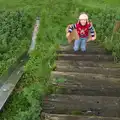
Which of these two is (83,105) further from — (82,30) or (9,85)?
(82,30)

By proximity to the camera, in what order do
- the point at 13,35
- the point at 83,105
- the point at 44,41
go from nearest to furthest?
the point at 83,105 → the point at 13,35 → the point at 44,41

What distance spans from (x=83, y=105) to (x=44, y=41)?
7855 mm

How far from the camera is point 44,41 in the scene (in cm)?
1323

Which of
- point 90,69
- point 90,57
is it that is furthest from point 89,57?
point 90,69

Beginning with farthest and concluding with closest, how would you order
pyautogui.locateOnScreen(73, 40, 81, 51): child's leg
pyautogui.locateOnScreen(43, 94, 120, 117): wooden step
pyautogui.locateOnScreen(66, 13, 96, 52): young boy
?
pyautogui.locateOnScreen(73, 40, 81, 51): child's leg < pyautogui.locateOnScreen(66, 13, 96, 52): young boy < pyautogui.locateOnScreen(43, 94, 120, 117): wooden step

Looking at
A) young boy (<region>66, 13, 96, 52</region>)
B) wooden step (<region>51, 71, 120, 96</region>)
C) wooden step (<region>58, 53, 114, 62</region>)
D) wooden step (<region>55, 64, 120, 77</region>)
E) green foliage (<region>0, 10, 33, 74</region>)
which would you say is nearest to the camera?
wooden step (<region>51, 71, 120, 96</region>)

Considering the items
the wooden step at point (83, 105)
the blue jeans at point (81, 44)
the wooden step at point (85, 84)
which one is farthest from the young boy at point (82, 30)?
the wooden step at point (83, 105)

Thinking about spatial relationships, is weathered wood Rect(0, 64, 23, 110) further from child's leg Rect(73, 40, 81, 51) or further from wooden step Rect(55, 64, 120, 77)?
child's leg Rect(73, 40, 81, 51)

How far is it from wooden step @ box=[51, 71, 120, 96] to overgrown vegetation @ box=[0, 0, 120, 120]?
0.21 meters

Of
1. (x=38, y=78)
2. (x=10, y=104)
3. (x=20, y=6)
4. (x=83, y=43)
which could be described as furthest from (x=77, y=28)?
(x=20, y=6)

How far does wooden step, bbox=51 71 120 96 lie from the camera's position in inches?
242

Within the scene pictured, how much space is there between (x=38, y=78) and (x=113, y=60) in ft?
5.49

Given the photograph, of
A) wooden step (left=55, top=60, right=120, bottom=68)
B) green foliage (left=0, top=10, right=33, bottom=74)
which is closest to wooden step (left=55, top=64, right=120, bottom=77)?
wooden step (left=55, top=60, right=120, bottom=68)

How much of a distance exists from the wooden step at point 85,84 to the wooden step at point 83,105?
431 millimetres
